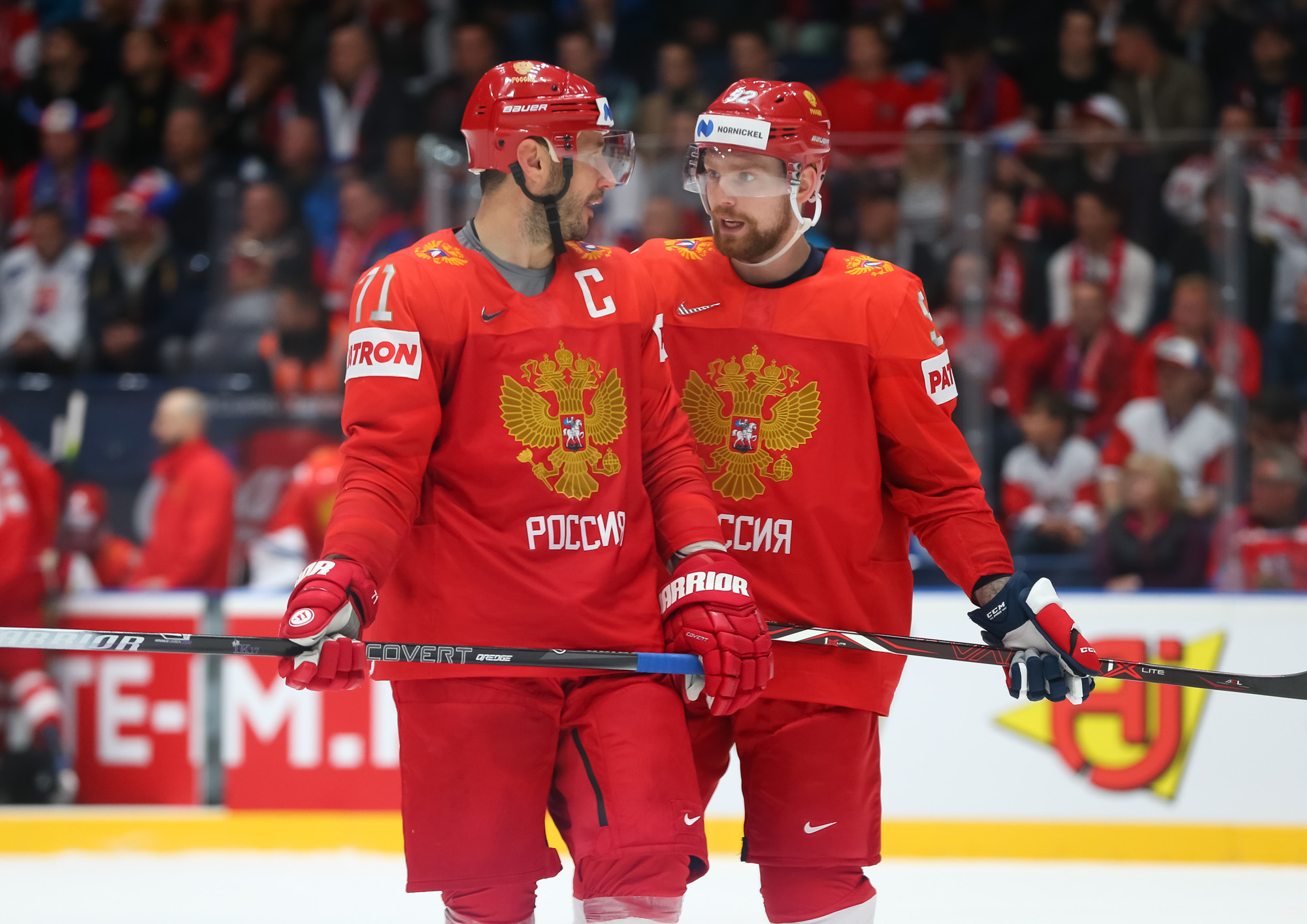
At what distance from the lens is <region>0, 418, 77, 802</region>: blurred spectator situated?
4.95m

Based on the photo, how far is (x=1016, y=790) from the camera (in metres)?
4.65

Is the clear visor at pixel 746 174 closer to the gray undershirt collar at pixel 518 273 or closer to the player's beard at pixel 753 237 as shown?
the player's beard at pixel 753 237

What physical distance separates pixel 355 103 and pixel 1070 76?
331 centimetres

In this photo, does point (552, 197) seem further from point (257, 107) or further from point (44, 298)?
point (257, 107)

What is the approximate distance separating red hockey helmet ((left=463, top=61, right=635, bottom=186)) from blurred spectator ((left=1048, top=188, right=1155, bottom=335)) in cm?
272

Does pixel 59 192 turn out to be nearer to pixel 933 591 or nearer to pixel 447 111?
pixel 447 111

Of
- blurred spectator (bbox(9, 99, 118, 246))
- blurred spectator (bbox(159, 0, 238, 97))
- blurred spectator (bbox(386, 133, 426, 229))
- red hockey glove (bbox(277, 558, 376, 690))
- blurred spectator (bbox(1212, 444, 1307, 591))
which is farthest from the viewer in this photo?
blurred spectator (bbox(159, 0, 238, 97))

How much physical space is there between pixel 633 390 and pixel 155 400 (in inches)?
151

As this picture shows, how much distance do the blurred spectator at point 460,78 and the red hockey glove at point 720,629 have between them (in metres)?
4.82

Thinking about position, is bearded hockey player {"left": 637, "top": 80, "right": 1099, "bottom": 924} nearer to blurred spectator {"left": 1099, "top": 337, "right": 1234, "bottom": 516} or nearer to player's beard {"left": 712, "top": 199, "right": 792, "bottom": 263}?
player's beard {"left": 712, "top": 199, "right": 792, "bottom": 263}

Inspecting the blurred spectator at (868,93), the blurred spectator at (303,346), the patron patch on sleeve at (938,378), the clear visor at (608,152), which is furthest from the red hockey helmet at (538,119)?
the blurred spectator at (868,93)

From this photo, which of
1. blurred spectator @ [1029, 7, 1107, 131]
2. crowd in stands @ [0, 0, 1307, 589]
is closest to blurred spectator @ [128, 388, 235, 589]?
crowd in stands @ [0, 0, 1307, 589]

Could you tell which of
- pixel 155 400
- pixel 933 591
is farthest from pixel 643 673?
pixel 155 400

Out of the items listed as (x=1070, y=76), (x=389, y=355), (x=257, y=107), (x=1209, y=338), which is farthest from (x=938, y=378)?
(x=257, y=107)
